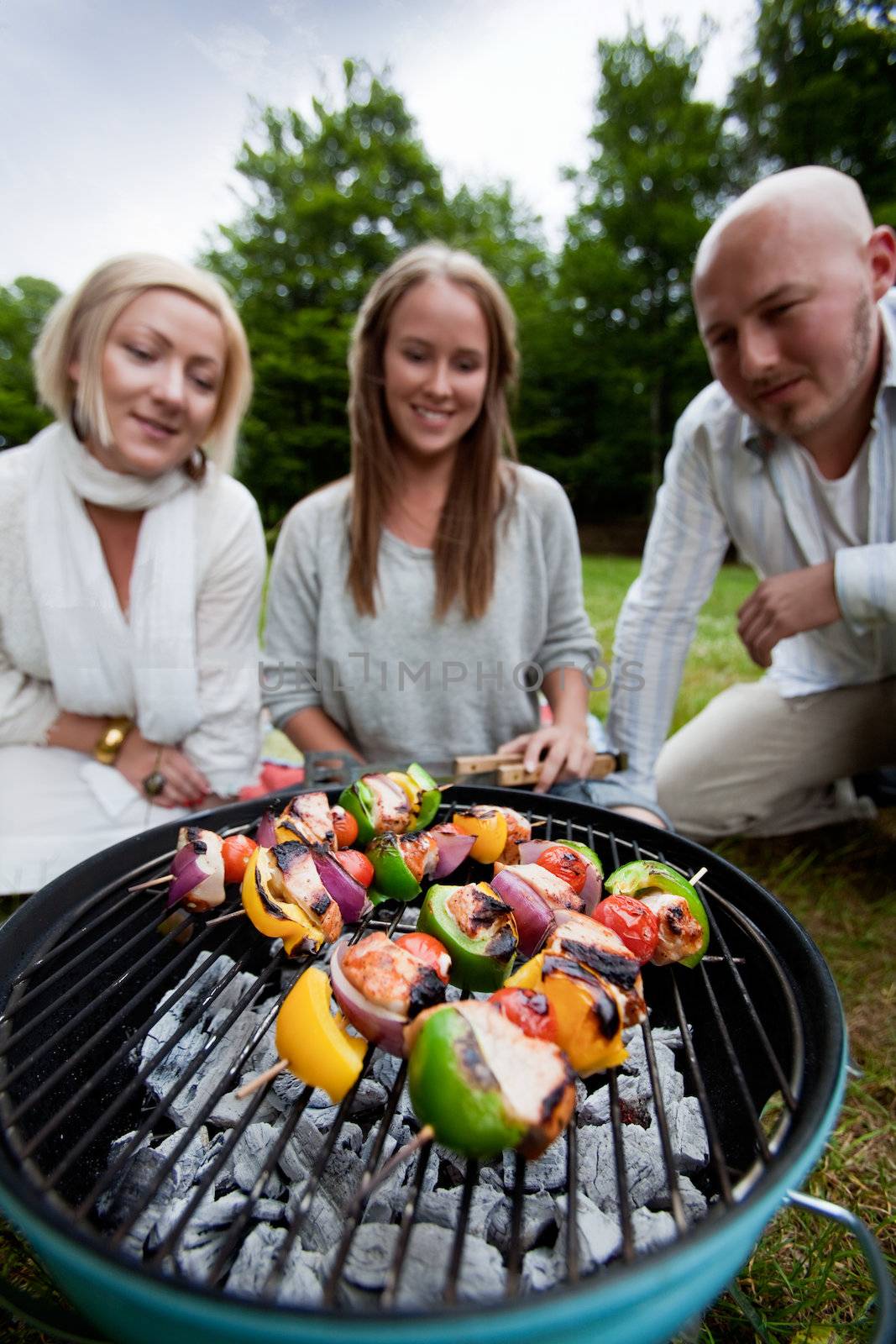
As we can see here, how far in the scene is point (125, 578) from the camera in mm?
2768

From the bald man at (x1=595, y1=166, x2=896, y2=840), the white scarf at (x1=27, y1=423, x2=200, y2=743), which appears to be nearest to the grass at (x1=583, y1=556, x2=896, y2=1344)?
the bald man at (x1=595, y1=166, x2=896, y2=840)

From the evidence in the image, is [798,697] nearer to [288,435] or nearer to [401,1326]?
[401,1326]

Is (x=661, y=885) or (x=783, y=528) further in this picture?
(x=783, y=528)

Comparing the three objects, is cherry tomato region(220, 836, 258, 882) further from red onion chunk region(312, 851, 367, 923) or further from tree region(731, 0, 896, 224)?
tree region(731, 0, 896, 224)

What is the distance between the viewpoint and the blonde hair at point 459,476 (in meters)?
2.65

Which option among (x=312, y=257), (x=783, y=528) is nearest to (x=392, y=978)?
(x=783, y=528)

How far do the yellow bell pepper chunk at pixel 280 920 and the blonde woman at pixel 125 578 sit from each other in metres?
1.64

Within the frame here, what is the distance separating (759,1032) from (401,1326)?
609 millimetres

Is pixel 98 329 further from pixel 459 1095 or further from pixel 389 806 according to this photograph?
pixel 459 1095

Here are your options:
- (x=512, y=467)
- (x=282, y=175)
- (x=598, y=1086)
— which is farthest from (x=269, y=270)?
(x=598, y=1086)

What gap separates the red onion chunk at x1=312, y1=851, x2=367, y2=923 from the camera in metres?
1.29

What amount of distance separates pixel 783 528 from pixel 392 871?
7.22ft

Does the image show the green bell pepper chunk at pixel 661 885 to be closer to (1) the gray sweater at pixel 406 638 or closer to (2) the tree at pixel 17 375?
(1) the gray sweater at pixel 406 638

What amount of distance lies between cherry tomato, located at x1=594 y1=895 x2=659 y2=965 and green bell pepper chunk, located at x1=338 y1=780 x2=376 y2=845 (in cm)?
52
